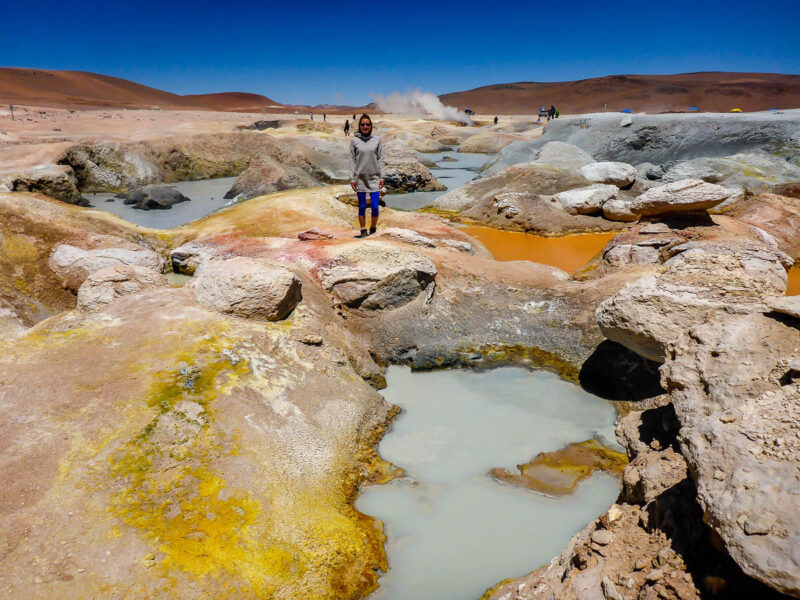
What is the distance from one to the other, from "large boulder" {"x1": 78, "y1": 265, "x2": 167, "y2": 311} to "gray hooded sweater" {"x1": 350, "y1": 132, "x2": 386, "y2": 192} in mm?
3148

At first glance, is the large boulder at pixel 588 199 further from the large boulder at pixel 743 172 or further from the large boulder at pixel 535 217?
the large boulder at pixel 743 172

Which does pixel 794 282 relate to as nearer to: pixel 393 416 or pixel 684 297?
pixel 684 297

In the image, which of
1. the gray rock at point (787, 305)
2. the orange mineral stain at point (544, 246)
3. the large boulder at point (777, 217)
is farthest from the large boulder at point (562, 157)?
the gray rock at point (787, 305)

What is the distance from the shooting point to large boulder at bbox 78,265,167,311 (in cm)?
523

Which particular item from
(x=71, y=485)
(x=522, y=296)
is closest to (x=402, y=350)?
(x=522, y=296)

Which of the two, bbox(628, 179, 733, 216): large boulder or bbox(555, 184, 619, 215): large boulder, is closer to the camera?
bbox(628, 179, 733, 216): large boulder

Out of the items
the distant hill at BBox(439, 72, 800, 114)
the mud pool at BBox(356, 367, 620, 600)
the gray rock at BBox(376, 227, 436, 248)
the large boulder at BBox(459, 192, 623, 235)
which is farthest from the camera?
the distant hill at BBox(439, 72, 800, 114)

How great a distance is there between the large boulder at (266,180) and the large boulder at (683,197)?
9.71 metres

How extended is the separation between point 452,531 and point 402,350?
2.53 meters

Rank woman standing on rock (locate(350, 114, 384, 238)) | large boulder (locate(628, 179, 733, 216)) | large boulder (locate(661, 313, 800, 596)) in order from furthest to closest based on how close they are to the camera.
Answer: large boulder (locate(628, 179, 733, 216))
woman standing on rock (locate(350, 114, 384, 238))
large boulder (locate(661, 313, 800, 596))

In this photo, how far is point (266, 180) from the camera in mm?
14602

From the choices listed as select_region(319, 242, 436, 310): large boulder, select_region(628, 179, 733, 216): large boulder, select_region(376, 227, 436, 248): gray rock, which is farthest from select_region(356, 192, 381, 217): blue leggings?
select_region(628, 179, 733, 216): large boulder

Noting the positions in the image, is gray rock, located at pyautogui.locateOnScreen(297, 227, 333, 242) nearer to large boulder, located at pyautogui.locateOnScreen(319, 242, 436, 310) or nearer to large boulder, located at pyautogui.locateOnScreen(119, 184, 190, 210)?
large boulder, located at pyautogui.locateOnScreen(319, 242, 436, 310)

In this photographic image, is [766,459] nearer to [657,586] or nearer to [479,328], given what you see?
[657,586]
